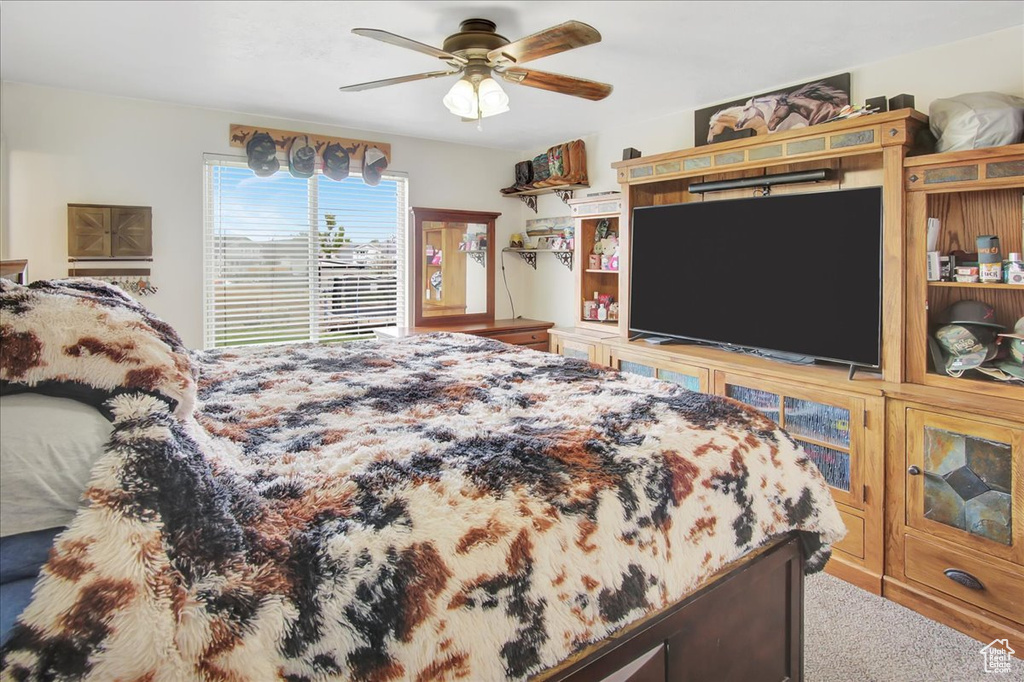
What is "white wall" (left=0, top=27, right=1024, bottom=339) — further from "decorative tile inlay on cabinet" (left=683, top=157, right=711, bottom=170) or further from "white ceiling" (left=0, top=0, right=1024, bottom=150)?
"decorative tile inlay on cabinet" (left=683, top=157, right=711, bottom=170)

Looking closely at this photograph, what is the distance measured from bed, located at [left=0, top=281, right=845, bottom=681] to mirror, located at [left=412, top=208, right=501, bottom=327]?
10.1ft

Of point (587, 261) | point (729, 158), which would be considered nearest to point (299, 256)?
point (587, 261)

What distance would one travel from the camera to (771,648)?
1636 millimetres

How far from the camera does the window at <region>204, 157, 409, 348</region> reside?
406cm

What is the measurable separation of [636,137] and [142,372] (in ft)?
13.1

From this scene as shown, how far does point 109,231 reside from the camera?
359 cm

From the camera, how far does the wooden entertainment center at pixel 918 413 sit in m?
2.18

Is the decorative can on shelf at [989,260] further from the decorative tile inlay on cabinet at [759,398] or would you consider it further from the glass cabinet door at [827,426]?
the decorative tile inlay on cabinet at [759,398]

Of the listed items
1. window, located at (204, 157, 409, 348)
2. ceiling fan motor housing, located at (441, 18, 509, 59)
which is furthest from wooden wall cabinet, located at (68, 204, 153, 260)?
ceiling fan motor housing, located at (441, 18, 509, 59)

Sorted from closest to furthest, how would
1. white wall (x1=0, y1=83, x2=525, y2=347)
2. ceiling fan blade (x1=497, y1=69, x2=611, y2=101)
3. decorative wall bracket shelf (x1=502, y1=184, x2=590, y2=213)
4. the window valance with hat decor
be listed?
ceiling fan blade (x1=497, y1=69, x2=611, y2=101) < white wall (x1=0, y1=83, x2=525, y2=347) < the window valance with hat decor < decorative wall bracket shelf (x1=502, y1=184, x2=590, y2=213)

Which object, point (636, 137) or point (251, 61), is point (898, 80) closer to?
point (636, 137)

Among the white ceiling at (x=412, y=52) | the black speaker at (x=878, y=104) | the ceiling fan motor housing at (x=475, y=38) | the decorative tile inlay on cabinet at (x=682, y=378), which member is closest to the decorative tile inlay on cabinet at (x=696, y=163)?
the white ceiling at (x=412, y=52)

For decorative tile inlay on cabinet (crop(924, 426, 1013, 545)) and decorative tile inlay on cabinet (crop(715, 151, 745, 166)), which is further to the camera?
decorative tile inlay on cabinet (crop(715, 151, 745, 166))

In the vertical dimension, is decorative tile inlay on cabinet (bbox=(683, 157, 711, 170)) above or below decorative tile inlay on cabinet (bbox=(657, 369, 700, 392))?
above
